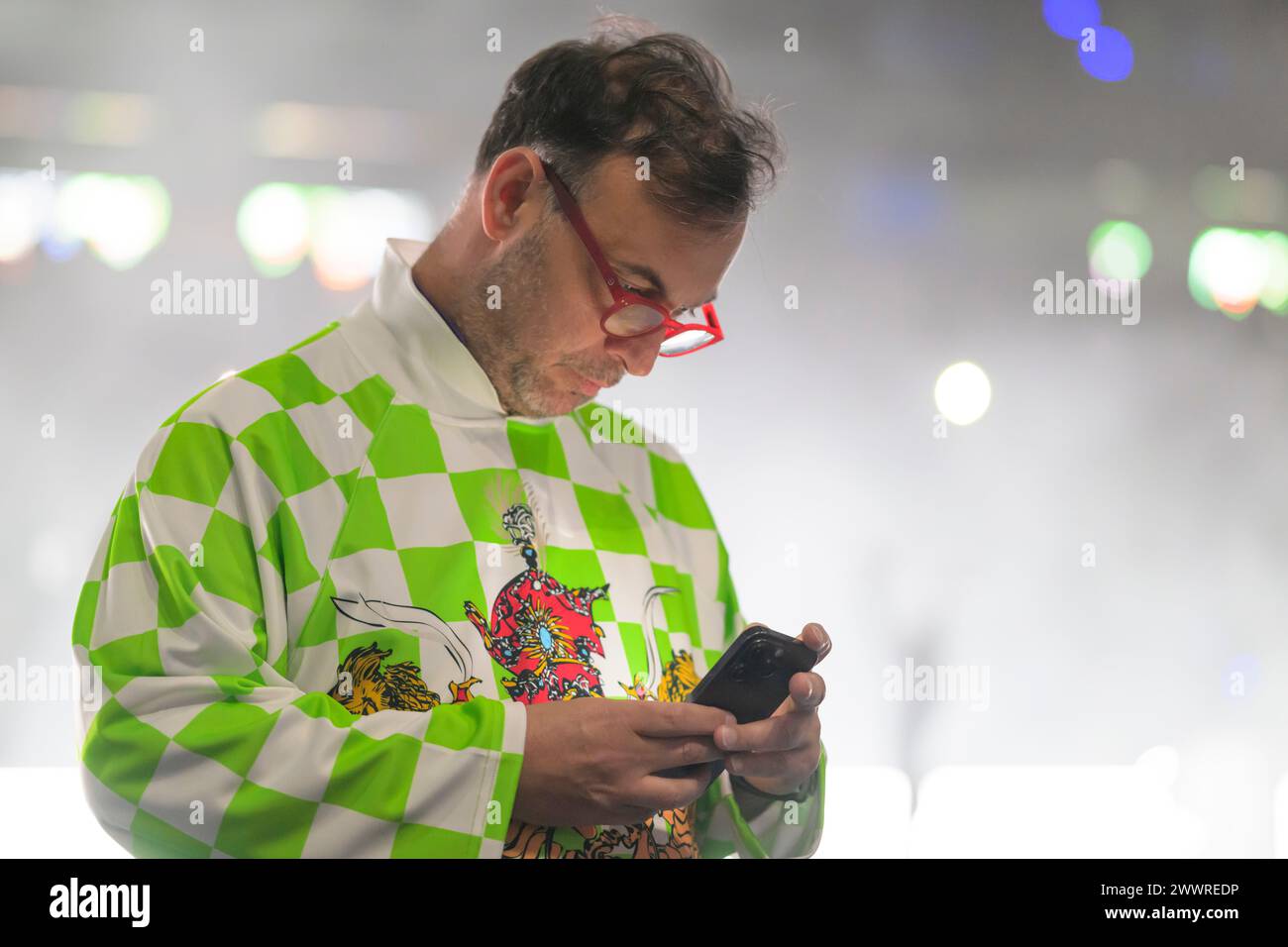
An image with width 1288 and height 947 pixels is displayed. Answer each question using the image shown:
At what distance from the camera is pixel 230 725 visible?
1.11m

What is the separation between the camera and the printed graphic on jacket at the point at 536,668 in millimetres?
1250

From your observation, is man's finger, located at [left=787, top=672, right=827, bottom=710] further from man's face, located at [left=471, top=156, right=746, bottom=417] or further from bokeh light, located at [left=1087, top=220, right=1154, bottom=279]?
bokeh light, located at [left=1087, top=220, right=1154, bottom=279]

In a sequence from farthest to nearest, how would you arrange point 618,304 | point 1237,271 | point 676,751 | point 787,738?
point 1237,271 < point 618,304 < point 787,738 < point 676,751

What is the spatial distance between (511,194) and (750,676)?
2.31ft

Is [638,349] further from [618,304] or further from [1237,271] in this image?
[1237,271]

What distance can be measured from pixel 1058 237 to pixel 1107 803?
1.64m

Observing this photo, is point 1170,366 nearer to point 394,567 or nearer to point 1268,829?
point 1268,829

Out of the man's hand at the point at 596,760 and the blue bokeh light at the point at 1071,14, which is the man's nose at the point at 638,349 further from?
the blue bokeh light at the point at 1071,14

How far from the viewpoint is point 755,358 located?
306 cm

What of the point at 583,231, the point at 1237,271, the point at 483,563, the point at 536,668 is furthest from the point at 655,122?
the point at 1237,271

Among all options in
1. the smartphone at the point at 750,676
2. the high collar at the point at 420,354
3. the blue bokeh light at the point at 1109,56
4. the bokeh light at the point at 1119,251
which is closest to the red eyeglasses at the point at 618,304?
the high collar at the point at 420,354

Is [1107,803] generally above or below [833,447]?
below
